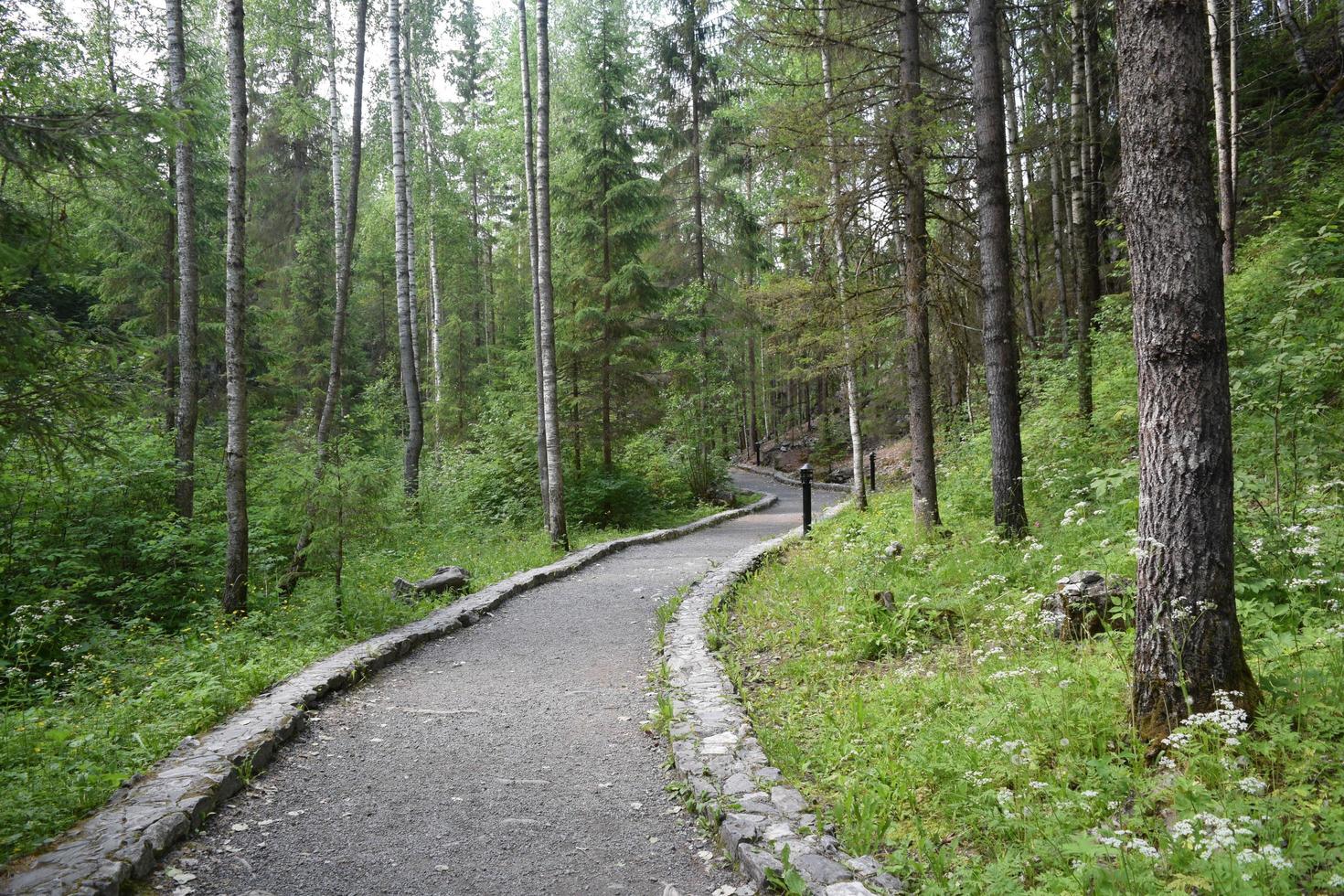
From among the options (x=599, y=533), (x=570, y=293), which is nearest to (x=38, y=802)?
(x=599, y=533)

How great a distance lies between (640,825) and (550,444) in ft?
31.0

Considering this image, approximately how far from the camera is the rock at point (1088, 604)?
486cm

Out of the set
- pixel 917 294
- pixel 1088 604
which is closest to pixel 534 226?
pixel 917 294

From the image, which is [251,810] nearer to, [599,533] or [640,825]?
[640,825]

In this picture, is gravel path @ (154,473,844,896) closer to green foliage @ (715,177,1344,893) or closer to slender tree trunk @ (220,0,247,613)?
green foliage @ (715,177,1344,893)

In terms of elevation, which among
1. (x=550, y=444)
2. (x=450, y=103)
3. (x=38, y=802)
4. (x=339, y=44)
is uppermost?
(x=450, y=103)

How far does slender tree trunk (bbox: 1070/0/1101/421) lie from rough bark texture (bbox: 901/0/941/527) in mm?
2377

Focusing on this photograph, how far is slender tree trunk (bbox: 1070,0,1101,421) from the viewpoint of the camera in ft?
34.1

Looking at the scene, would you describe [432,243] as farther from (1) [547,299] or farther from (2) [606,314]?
(1) [547,299]

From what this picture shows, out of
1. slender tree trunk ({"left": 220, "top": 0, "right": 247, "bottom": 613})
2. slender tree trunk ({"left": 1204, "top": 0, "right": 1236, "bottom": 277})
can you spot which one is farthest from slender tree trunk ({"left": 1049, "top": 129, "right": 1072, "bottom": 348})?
slender tree trunk ({"left": 220, "top": 0, "right": 247, "bottom": 613})

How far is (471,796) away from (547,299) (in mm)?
9854

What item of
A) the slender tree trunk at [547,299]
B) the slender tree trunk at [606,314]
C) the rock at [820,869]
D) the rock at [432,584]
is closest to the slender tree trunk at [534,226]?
the slender tree trunk at [547,299]

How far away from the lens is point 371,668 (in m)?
6.61

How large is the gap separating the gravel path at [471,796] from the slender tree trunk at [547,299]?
5.62m
